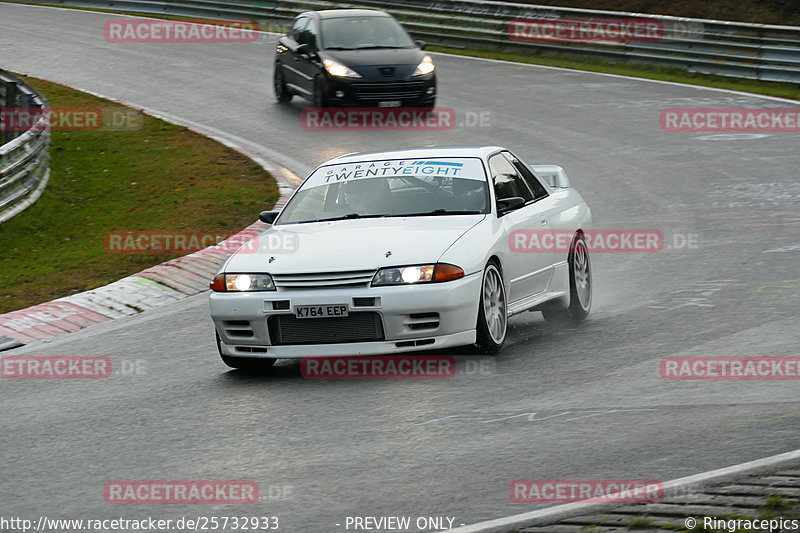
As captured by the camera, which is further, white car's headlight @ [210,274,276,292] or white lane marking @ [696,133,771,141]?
white lane marking @ [696,133,771,141]

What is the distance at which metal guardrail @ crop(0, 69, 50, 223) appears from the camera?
49.5 ft

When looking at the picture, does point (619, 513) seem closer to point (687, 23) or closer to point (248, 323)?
point (248, 323)

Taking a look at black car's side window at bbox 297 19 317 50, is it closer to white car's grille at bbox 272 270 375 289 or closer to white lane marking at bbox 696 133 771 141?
white lane marking at bbox 696 133 771 141

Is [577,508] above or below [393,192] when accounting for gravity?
above

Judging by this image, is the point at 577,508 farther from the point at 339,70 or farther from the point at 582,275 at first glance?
the point at 339,70

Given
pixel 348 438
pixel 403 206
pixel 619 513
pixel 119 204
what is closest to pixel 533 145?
pixel 119 204

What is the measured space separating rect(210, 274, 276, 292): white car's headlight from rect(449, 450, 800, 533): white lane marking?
331cm

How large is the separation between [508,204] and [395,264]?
1370 mm

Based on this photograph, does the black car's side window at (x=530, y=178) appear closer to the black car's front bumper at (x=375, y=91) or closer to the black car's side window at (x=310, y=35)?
the black car's front bumper at (x=375, y=91)

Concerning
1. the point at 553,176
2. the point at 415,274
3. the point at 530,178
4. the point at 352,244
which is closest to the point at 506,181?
the point at 530,178

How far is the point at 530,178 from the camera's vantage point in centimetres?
1030

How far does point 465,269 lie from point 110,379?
257cm

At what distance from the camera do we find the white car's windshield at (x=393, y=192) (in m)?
9.16

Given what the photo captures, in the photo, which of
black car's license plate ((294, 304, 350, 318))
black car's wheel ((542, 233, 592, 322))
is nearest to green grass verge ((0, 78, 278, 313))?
black car's license plate ((294, 304, 350, 318))
